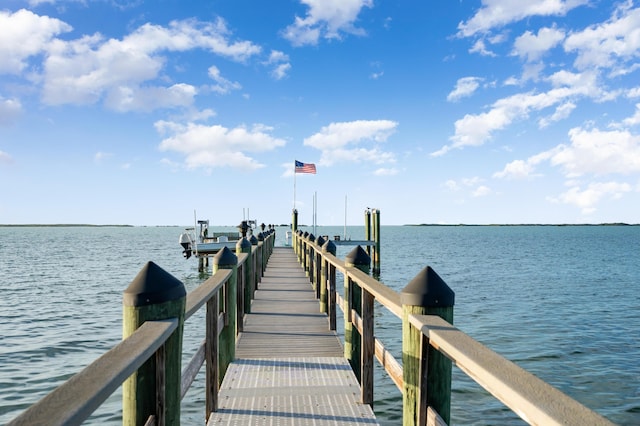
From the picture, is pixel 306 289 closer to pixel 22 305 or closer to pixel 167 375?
pixel 167 375

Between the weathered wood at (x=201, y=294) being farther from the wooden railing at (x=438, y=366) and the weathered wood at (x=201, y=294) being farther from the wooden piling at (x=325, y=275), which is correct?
the wooden piling at (x=325, y=275)

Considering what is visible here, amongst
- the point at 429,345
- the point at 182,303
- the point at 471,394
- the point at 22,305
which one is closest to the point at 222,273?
the point at 182,303

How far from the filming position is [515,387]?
1.42 metres

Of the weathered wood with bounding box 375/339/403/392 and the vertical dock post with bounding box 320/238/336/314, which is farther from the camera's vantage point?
the vertical dock post with bounding box 320/238/336/314

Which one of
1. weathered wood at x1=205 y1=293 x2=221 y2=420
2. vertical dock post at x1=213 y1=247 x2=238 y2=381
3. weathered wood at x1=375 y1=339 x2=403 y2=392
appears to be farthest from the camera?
vertical dock post at x1=213 y1=247 x2=238 y2=381

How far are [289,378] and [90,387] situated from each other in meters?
3.74

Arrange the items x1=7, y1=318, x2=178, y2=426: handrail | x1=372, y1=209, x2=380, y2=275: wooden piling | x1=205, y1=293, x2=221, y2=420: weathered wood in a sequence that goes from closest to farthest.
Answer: x1=7, y1=318, x2=178, y2=426: handrail < x1=205, y1=293, x2=221, y2=420: weathered wood < x1=372, y1=209, x2=380, y2=275: wooden piling

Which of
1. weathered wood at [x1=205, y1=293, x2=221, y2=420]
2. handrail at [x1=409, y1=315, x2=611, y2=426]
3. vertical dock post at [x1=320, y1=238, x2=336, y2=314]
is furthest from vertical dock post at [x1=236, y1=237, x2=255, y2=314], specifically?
handrail at [x1=409, y1=315, x2=611, y2=426]

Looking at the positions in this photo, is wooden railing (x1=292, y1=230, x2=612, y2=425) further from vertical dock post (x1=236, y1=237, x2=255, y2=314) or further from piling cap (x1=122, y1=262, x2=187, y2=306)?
vertical dock post (x1=236, y1=237, x2=255, y2=314)

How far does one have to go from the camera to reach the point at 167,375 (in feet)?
7.90

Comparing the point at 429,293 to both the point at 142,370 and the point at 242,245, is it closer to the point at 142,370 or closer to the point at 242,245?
the point at 142,370

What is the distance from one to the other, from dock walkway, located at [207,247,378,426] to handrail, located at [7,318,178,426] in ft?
7.53

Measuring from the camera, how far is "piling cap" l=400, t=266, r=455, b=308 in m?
2.49

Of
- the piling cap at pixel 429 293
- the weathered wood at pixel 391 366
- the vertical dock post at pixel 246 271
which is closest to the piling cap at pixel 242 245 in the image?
the vertical dock post at pixel 246 271
